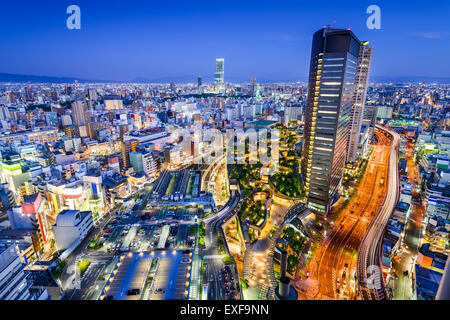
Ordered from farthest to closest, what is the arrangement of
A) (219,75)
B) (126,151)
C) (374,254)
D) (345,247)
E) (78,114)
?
(219,75), (78,114), (126,151), (345,247), (374,254)

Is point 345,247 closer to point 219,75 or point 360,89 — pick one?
point 360,89

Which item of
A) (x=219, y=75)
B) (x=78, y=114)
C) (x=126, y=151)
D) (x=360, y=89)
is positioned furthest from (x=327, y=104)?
(x=219, y=75)

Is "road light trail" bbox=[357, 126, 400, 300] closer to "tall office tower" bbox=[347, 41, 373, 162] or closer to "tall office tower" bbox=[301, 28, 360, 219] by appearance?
"tall office tower" bbox=[301, 28, 360, 219]

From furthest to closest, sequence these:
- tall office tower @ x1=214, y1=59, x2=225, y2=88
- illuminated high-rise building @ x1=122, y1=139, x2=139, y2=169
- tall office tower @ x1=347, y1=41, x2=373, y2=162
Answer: tall office tower @ x1=214, y1=59, x2=225, y2=88 < illuminated high-rise building @ x1=122, y1=139, x2=139, y2=169 < tall office tower @ x1=347, y1=41, x2=373, y2=162

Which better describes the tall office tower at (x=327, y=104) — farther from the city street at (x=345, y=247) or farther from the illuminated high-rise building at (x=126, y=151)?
the illuminated high-rise building at (x=126, y=151)

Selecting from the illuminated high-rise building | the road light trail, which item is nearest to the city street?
the road light trail

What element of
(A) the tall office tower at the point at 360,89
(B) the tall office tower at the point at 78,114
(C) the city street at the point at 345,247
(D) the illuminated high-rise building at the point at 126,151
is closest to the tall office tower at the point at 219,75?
(B) the tall office tower at the point at 78,114

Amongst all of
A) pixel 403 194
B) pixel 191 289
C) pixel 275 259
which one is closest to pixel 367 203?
pixel 403 194
